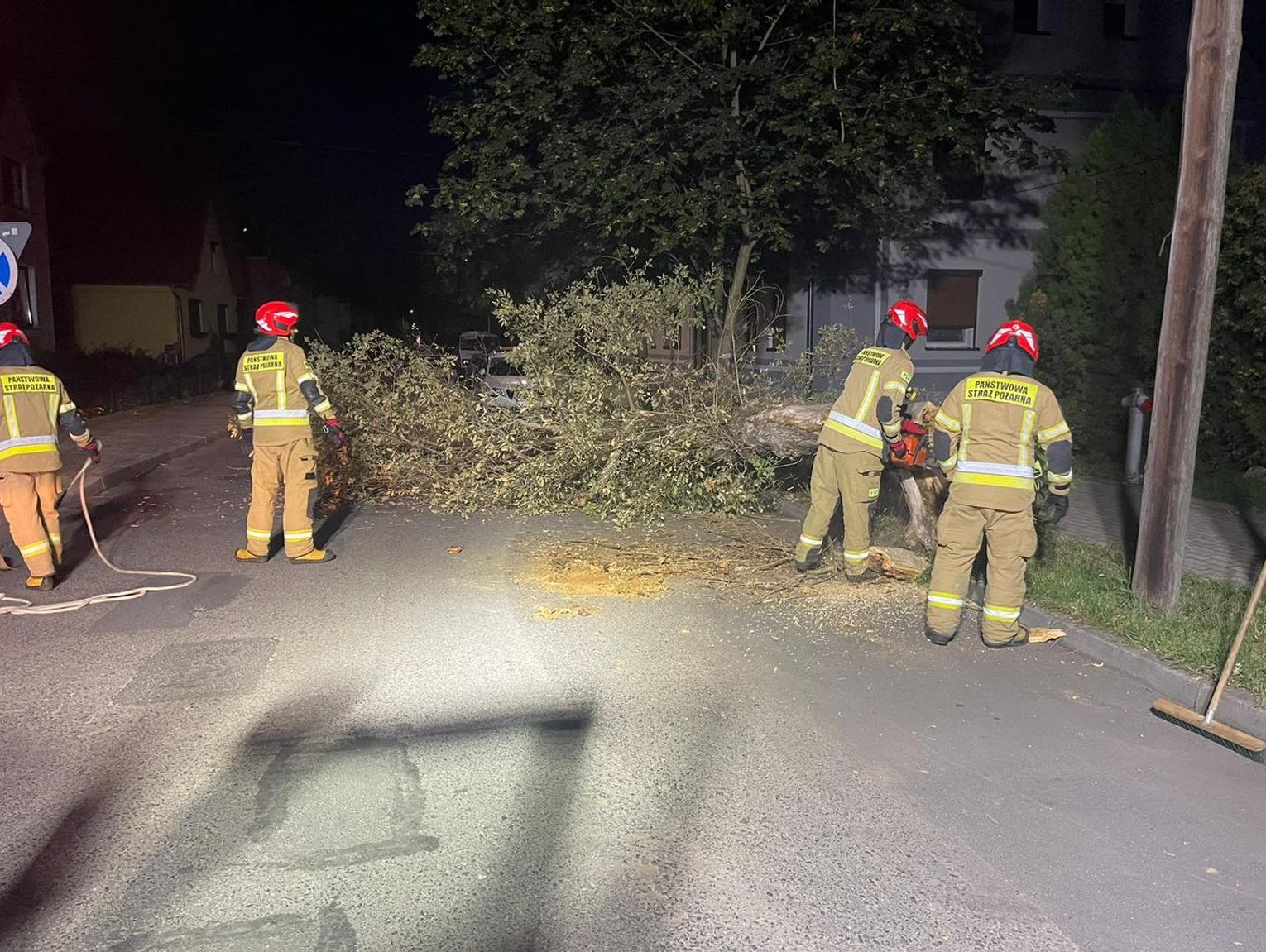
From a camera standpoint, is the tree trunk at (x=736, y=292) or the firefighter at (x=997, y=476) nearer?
the firefighter at (x=997, y=476)

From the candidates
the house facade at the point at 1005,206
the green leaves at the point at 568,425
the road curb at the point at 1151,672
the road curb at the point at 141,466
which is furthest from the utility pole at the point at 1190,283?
the house facade at the point at 1005,206

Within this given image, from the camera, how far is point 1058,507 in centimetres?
581

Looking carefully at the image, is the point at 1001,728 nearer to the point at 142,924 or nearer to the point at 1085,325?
the point at 142,924

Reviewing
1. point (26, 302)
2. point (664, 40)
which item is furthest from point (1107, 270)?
point (26, 302)

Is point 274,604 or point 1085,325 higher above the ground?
point 1085,325

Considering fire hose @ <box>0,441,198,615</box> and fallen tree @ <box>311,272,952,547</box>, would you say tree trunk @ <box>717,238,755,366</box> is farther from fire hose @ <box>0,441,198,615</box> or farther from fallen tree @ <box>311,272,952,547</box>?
fire hose @ <box>0,441,198,615</box>

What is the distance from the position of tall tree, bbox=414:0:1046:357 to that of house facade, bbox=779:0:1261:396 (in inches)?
189

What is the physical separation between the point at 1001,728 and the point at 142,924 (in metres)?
3.67

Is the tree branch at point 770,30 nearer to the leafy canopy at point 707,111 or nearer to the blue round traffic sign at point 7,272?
the leafy canopy at point 707,111

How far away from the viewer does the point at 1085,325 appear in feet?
45.3

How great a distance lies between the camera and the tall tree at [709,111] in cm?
1372

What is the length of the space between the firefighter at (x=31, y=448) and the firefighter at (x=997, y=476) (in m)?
5.87

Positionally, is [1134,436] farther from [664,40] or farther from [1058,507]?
[664,40]

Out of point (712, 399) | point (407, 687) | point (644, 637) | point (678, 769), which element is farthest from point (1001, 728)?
point (712, 399)
